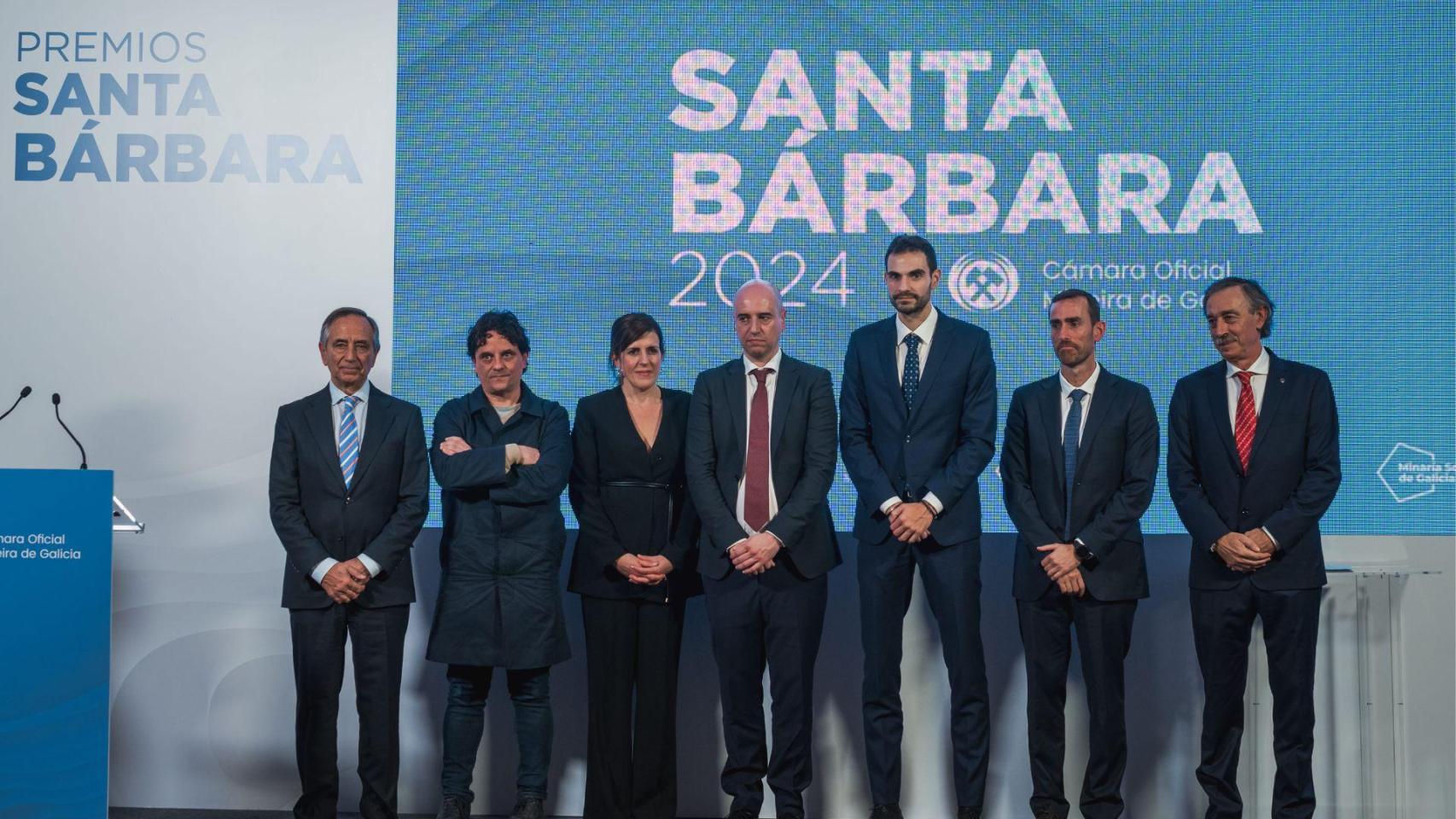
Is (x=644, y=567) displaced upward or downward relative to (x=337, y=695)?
upward

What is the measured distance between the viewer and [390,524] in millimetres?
4211

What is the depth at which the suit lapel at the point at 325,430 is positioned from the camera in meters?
4.21

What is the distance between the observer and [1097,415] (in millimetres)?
4254

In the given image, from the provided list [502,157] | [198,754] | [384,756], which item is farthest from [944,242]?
[198,754]

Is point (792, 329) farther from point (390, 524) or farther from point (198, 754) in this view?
point (198, 754)

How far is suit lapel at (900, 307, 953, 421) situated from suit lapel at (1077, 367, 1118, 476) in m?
0.51

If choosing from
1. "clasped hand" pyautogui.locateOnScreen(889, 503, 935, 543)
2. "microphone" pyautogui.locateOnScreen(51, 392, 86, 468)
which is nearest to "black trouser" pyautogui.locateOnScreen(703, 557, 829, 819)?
"clasped hand" pyautogui.locateOnScreen(889, 503, 935, 543)

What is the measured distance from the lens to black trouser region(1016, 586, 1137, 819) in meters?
4.18

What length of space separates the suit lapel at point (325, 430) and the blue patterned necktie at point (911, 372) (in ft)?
5.95

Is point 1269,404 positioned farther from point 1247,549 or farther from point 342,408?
point 342,408

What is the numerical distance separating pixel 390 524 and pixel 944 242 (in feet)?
7.59

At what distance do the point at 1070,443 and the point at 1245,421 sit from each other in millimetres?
573

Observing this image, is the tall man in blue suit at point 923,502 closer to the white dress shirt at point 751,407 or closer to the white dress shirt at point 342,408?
the white dress shirt at point 751,407

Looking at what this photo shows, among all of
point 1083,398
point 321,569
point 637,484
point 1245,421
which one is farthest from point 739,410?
point 1245,421
